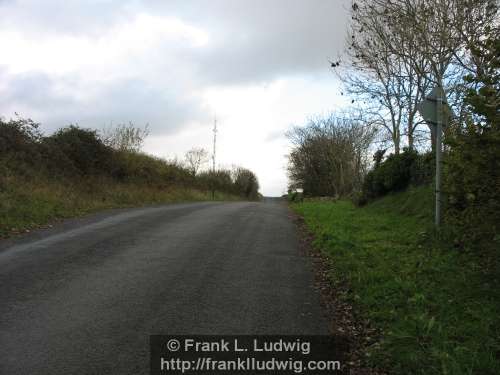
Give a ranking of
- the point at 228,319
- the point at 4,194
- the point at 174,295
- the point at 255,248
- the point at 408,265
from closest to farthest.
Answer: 1. the point at 228,319
2. the point at 174,295
3. the point at 408,265
4. the point at 255,248
5. the point at 4,194

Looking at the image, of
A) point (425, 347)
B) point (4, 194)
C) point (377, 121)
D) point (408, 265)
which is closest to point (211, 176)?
point (377, 121)

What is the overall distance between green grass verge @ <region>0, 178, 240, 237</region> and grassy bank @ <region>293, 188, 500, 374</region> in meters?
8.05

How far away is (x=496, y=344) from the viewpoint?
4348 millimetres

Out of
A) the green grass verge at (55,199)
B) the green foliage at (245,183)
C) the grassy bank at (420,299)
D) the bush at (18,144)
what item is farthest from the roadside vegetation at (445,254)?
the green foliage at (245,183)

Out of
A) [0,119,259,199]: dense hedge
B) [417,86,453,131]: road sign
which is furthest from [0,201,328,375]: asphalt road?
[0,119,259,199]: dense hedge

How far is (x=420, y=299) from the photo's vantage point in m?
5.62

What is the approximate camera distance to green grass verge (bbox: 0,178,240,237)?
12.1 m

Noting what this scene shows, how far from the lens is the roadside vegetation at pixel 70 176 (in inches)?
539

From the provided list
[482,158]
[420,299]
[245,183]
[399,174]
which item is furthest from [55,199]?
[245,183]

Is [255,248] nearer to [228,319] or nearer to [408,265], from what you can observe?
[408,265]

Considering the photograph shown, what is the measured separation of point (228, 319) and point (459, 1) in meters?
10.4

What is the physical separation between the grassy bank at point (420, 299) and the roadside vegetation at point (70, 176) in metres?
8.35

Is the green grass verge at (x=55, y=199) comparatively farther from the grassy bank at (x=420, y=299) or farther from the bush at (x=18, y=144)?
the grassy bank at (x=420, y=299)

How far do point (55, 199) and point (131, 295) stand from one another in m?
10.7
